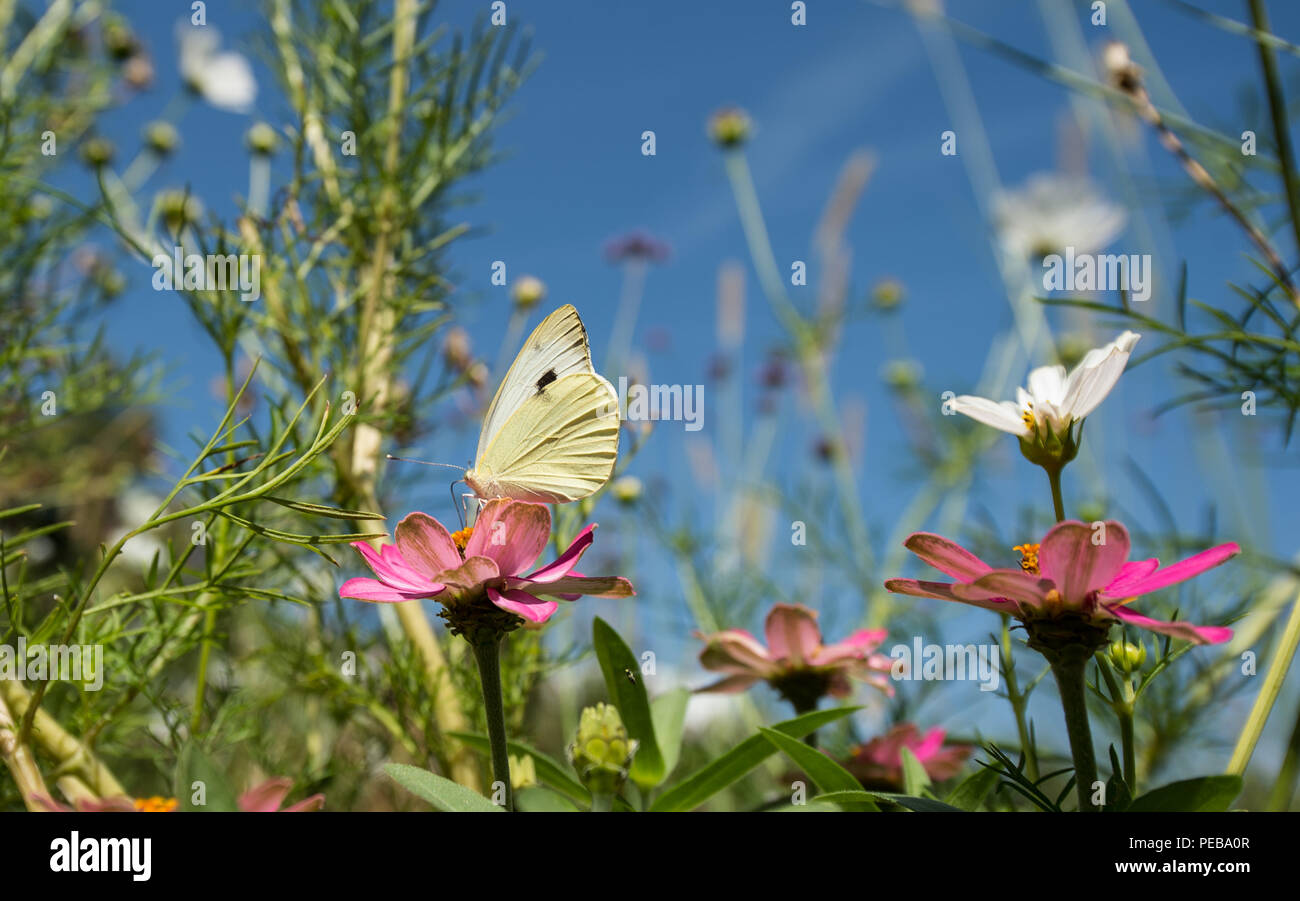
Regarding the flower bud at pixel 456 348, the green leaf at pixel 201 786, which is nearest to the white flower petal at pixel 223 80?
the flower bud at pixel 456 348

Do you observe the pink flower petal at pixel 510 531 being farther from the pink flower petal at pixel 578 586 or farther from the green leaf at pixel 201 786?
the green leaf at pixel 201 786

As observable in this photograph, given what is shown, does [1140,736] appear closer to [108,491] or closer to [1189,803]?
[1189,803]

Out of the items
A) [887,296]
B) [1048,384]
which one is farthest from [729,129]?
[1048,384]

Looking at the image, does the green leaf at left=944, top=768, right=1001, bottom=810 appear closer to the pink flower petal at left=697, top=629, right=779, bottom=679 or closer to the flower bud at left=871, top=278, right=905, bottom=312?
the pink flower petal at left=697, top=629, right=779, bottom=679

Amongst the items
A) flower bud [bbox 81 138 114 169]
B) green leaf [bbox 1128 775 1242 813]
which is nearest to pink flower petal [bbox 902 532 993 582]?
green leaf [bbox 1128 775 1242 813]

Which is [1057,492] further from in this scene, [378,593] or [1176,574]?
[378,593]
